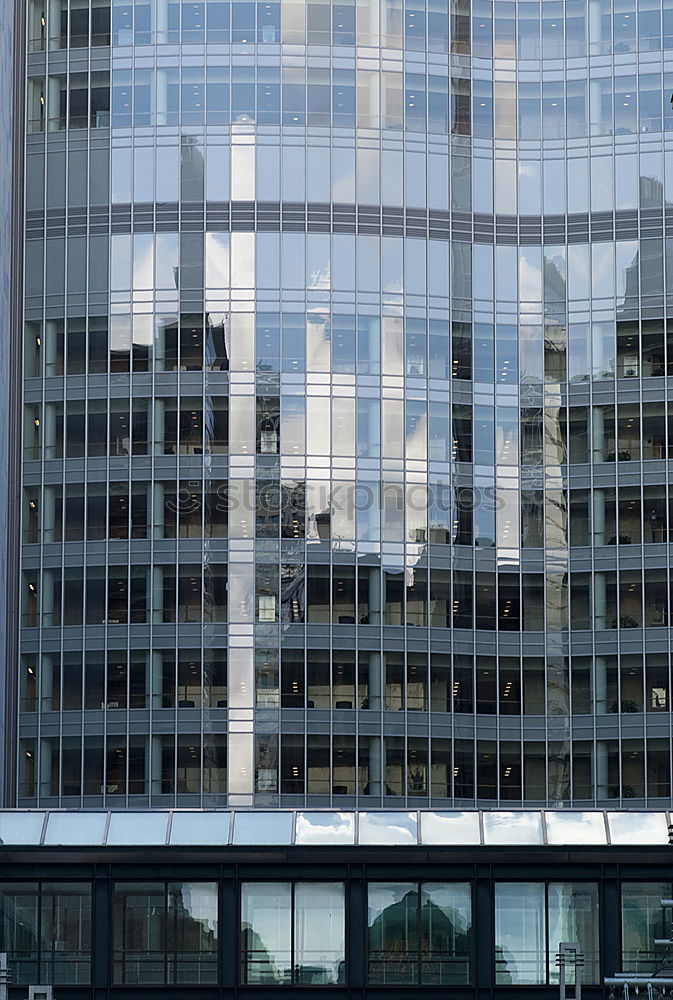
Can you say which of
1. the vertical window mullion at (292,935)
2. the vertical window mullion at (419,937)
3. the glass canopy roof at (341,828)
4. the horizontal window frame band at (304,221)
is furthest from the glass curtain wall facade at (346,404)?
the vertical window mullion at (419,937)

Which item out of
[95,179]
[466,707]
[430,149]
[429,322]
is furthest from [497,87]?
[466,707]

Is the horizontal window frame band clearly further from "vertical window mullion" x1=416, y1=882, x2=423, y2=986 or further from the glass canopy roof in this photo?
"vertical window mullion" x1=416, y1=882, x2=423, y2=986

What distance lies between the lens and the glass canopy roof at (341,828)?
55.3 m

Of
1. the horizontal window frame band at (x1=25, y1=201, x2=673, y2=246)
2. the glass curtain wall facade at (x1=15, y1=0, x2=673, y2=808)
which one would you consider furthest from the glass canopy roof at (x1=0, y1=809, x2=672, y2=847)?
the horizontal window frame band at (x1=25, y1=201, x2=673, y2=246)

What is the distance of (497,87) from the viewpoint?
109 meters

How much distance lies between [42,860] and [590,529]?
55.1 meters

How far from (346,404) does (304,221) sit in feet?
35.7

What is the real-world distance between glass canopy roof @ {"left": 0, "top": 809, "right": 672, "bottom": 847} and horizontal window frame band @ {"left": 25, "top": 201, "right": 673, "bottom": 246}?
180 ft

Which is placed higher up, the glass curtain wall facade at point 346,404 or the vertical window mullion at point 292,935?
the glass curtain wall facade at point 346,404

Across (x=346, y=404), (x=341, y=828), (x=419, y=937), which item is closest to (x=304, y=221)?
(x=346, y=404)

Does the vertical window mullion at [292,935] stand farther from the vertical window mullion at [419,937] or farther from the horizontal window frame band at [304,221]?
the horizontal window frame band at [304,221]

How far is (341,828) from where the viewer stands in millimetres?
55844

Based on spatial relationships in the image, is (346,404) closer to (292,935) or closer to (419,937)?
(292,935)

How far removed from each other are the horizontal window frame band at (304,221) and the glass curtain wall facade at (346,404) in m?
0.17
